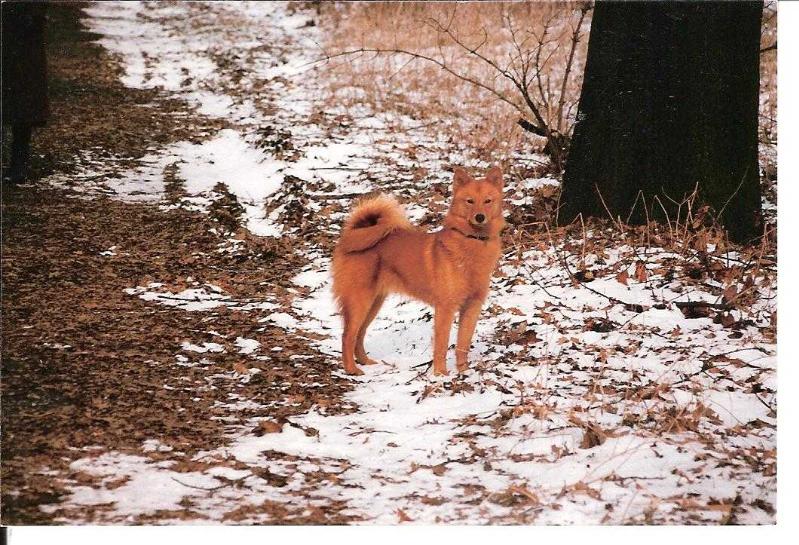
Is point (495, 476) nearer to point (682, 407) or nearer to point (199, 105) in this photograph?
point (682, 407)

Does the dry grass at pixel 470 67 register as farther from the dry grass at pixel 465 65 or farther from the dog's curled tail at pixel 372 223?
the dog's curled tail at pixel 372 223

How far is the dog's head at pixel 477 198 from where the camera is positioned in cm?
432

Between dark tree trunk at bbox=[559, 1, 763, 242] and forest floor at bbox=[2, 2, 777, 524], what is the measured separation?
12.2 inches

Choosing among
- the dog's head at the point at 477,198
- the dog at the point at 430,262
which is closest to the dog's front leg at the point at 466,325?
the dog at the point at 430,262

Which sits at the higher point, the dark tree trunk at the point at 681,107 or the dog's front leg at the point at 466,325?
the dark tree trunk at the point at 681,107

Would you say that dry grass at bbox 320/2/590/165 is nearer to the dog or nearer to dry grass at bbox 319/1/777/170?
dry grass at bbox 319/1/777/170

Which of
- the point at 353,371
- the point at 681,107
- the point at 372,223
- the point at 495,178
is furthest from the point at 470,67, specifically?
the point at 353,371

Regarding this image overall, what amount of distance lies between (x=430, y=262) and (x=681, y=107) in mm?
1902

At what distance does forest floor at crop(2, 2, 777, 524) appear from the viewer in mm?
3537

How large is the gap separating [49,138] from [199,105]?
7.44 ft

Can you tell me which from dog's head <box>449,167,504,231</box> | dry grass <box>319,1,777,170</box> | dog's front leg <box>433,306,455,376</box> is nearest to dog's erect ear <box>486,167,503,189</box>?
dog's head <box>449,167,504,231</box>

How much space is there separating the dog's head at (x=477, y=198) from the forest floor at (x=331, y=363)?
0.74 meters

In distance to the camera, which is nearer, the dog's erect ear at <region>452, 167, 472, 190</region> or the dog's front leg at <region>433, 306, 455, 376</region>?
the dog's erect ear at <region>452, 167, 472, 190</region>
